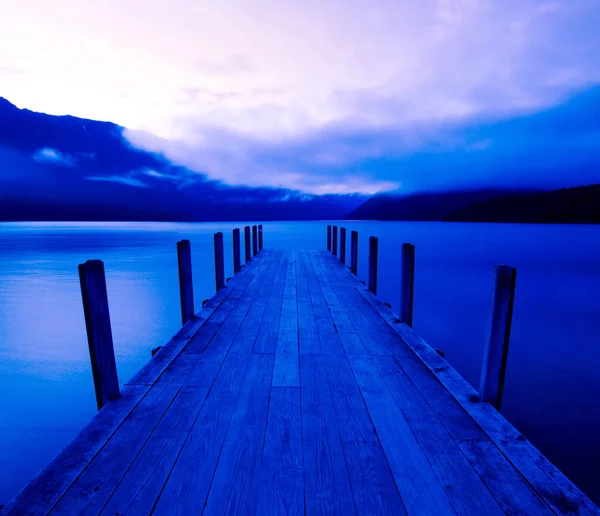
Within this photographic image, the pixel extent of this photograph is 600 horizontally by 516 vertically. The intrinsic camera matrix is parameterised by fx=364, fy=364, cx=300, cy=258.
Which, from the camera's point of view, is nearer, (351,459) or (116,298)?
(351,459)

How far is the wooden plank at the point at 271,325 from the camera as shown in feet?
12.8

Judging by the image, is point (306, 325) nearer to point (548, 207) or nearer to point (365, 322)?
point (365, 322)

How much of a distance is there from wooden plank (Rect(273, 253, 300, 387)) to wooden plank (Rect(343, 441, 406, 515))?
936 millimetres

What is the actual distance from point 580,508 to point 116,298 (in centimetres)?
1419

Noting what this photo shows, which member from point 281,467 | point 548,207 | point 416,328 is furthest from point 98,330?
point 548,207

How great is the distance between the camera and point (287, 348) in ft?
12.7

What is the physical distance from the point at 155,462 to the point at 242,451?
0.50 m

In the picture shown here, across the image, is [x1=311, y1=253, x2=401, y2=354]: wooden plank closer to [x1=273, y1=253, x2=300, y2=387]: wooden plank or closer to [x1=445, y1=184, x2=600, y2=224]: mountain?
[x1=273, y1=253, x2=300, y2=387]: wooden plank

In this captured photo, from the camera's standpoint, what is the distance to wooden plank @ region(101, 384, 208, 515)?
1821 millimetres

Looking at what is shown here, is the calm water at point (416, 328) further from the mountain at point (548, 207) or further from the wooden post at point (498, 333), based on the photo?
the mountain at point (548, 207)

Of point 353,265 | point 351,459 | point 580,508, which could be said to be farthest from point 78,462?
point 353,265

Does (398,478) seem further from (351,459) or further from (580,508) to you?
(580,508)

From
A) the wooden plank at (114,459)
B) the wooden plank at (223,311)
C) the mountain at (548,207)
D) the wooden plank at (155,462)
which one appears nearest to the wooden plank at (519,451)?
the wooden plank at (155,462)

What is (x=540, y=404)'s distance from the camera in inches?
228
